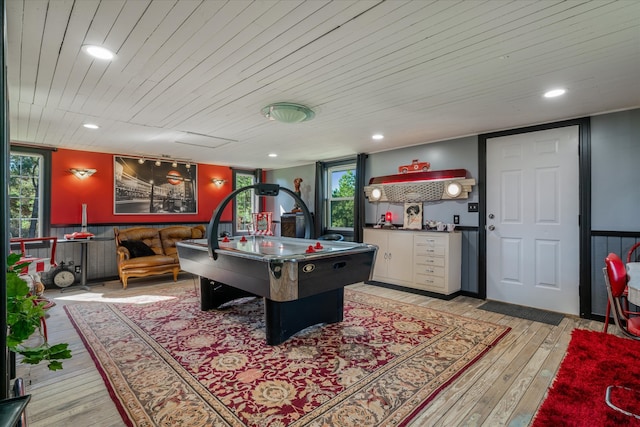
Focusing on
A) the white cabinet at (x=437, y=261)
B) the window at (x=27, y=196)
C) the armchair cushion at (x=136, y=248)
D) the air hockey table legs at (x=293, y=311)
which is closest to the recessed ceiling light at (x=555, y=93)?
the white cabinet at (x=437, y=261)

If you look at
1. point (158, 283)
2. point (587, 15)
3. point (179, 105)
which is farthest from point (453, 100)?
point (158, 283)

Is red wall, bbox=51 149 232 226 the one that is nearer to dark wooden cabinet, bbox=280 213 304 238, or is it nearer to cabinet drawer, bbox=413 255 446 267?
dark wooden cabinet, bbox=280 213 304 238

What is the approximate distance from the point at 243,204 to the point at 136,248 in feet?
9.34

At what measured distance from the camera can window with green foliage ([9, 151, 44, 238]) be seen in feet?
16.2

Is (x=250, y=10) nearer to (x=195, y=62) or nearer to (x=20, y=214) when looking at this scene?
(x=195, y=62)

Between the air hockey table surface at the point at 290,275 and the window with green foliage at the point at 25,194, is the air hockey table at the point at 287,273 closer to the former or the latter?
the air hockey table surface at the point at 290,275

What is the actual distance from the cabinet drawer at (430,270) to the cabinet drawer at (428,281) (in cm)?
4

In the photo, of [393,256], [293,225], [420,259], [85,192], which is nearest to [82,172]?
[85,192]

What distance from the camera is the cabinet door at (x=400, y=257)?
15.7 ft

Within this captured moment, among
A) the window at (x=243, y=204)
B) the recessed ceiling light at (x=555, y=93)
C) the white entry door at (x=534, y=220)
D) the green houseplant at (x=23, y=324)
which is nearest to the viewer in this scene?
the green houseplant at (x=23, y=324)

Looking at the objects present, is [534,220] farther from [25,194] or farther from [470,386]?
[25,194]

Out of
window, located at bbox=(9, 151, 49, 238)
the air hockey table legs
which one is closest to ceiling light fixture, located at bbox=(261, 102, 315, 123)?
the air hockey table legs

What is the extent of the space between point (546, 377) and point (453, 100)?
2.48 m

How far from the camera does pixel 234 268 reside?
2885mm
